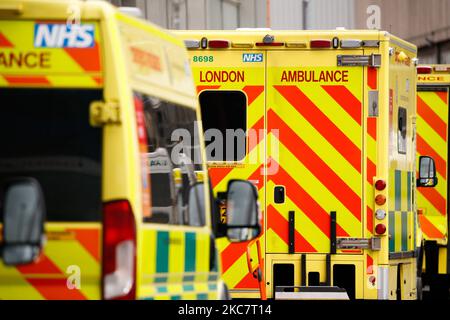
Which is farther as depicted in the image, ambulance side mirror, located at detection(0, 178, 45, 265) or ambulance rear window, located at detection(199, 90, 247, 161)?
ambulance rear window, located at detection(199, 90, 247, 161)

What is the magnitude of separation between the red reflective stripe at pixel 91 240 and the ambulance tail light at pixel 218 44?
5.84 meters

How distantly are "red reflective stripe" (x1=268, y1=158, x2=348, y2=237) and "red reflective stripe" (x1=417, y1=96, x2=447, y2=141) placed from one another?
559 cm

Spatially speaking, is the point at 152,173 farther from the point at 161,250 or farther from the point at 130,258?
the point at 130,258

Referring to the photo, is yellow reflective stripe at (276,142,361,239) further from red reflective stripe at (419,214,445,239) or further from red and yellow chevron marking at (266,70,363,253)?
red reflective stripe at (419,214,445,239)

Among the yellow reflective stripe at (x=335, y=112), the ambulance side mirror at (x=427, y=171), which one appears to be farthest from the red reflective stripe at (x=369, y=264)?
the ambulance side mirror at (x=427, y=171)

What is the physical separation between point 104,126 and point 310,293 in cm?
468

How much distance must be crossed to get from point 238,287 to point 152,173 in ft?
16.7

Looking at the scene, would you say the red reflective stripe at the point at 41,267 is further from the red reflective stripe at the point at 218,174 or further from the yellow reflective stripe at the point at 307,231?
the yellow reflective stripe at the point at 307,231

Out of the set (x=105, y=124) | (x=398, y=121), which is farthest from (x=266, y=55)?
(x=105, y=124)

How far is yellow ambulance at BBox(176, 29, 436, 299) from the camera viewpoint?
10594 mm

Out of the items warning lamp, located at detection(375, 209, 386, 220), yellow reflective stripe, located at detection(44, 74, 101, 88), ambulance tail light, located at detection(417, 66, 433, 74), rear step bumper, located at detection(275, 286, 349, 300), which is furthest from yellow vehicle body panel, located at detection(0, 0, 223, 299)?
ambulance tail light, located at detection(417, 66, 433, 74)

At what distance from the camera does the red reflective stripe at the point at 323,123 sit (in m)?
10.6

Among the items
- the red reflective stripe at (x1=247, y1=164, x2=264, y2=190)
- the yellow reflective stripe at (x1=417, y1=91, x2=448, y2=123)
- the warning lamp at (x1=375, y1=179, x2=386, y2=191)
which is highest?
the yellow reflective stripe at (x1=417, y1=91, x2=448, y2=123)

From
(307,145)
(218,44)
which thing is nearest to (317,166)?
(307,145)
